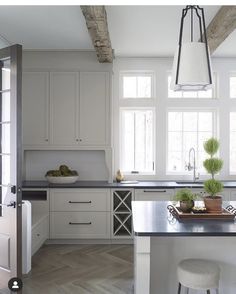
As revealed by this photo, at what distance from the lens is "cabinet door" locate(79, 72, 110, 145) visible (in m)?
4.78

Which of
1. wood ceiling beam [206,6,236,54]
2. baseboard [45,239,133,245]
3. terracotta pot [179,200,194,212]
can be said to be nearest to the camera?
terracotta pot [179,200,194,212]

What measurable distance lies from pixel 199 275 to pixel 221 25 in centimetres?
256

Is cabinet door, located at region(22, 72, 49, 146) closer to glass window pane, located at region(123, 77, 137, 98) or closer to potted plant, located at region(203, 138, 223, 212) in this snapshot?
glass window pane, located at region(123, 77, 137, 98)

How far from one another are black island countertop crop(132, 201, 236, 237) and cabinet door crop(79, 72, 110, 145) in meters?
2.20

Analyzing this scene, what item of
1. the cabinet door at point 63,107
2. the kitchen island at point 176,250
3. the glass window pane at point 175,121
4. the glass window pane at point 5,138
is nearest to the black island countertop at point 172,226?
→ the kitchen island at point 176,250

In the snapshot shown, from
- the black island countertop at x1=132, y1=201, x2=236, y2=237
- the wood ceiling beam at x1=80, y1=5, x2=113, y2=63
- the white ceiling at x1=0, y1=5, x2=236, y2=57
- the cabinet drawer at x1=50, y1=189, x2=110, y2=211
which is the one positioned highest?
the white ceiling at x1=0, y1=5, x2=236, y2=57

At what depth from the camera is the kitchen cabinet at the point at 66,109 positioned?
478cm

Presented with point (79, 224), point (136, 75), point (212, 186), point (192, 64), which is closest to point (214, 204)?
point (212, 186)

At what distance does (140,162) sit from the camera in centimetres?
530

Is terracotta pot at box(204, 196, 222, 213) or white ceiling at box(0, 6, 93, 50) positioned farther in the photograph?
white ceiling at box(0, 6, 93, 50)

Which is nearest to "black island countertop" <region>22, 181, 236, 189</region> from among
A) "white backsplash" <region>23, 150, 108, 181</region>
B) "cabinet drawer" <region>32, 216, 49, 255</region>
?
"white backsplash" <region>23, 150, 108, 181</region>

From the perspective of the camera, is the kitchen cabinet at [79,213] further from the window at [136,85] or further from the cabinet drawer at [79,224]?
the window at [136,85]

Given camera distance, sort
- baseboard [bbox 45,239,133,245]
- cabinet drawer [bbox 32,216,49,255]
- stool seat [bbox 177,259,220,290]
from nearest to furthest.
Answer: stool seat [bbox 177,259,220,290] → cabinet drawer [bbox 32,216,49,255] → baseboard [bbox 45,239,133,245]

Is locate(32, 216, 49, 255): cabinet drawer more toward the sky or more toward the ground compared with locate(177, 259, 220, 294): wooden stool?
more toward the ground
